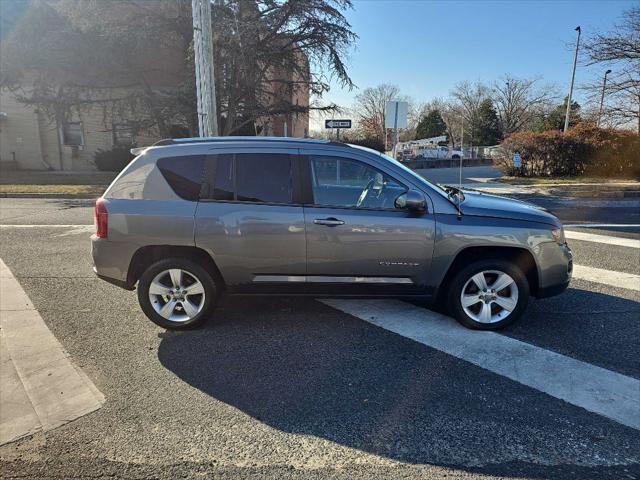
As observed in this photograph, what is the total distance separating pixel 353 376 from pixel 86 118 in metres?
30.1

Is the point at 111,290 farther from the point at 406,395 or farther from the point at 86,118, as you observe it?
the point at 86,118

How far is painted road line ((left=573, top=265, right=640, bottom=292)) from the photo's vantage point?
5.73 meters

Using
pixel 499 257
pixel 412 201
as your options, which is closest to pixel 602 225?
pixel 499 257

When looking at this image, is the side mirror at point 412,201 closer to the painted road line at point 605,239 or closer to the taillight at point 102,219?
the taillight at point 102,219

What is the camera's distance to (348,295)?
4324mm

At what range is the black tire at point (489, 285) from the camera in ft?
13.9

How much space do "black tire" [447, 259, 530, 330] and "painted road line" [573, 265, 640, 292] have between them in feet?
7.58

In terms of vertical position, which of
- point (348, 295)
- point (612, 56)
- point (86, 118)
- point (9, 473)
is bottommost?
point (9, 473)

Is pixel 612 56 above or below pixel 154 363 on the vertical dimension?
above

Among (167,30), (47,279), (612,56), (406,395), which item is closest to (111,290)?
(47,279)

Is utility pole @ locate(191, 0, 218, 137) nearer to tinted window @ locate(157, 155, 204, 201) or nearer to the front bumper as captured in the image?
tinted window @ locate(157, 155, 204, 201)

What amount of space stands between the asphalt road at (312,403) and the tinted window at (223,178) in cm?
131

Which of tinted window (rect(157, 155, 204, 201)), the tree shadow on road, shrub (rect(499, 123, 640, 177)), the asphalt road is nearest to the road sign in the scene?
shrub (rect(499, 123, 640, 177))

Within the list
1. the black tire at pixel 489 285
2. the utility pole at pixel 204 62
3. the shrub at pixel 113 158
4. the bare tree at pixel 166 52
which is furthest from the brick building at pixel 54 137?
the black tire at pixel 489 285
